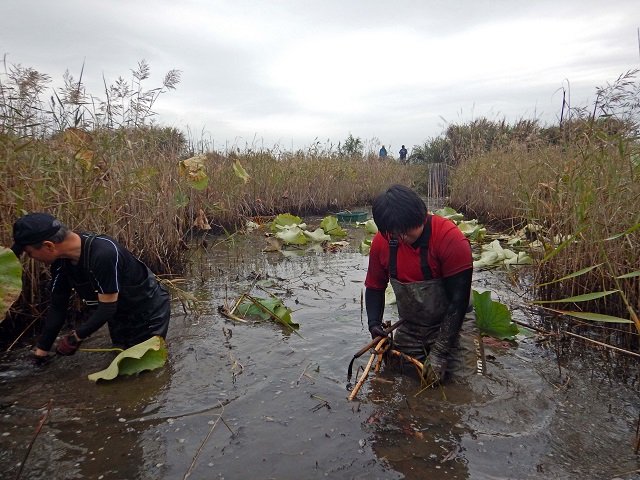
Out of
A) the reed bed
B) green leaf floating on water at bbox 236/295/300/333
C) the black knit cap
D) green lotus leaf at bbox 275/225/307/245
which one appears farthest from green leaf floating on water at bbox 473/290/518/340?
green lotus leaf at bbox 275/225/307/245

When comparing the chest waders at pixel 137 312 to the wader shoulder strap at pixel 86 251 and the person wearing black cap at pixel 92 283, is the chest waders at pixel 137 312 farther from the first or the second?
the wader shoulder strap at pixel 86 251

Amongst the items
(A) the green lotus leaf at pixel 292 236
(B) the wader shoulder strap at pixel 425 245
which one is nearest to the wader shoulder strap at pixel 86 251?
(B) the wader shoulder strap at pixel 425 245

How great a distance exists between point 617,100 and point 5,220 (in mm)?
4477

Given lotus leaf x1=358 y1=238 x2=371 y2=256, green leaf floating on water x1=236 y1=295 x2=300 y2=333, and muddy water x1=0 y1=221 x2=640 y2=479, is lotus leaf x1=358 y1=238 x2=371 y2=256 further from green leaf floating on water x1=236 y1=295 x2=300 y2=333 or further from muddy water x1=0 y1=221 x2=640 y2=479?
muddy water x1=0 y1=221 x2=640 y2=479

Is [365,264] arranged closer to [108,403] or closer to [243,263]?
[243,263]

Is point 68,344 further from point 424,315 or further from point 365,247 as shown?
point 365,247

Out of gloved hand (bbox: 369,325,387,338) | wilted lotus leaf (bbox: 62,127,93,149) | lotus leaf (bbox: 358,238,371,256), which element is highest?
wilted lotus leaf (bbox: 62,127,93,149)

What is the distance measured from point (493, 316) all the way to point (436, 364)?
2.49 ft

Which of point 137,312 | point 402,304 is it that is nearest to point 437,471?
point 402,304

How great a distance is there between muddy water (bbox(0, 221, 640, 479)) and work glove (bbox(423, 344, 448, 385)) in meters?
0.10

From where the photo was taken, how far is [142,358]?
280cm

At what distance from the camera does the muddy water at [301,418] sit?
2.04 m

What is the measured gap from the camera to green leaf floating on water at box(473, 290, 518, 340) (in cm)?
313

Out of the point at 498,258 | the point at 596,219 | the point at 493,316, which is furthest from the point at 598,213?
the point at 498,258
